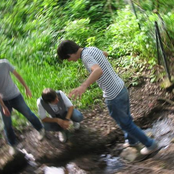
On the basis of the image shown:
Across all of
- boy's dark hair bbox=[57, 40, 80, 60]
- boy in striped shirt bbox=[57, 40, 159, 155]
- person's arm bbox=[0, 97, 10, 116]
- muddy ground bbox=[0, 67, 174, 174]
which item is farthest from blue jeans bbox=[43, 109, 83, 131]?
boy's dark hair bbox=[57, 40, 80, 60]

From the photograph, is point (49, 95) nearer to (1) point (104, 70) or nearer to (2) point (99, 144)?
(1) point (104, 70)

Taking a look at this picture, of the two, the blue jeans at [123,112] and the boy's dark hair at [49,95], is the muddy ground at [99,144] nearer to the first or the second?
the blue jeans at [123,112]

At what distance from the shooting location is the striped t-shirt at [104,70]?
2.36 m

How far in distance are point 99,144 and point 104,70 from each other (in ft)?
4.94

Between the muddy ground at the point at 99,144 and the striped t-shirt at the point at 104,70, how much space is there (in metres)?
0.98

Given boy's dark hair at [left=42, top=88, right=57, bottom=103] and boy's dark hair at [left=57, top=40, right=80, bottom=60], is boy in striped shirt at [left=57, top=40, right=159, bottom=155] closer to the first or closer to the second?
boy's dark hair at [left=57, top=40, right=80, bottom=60]

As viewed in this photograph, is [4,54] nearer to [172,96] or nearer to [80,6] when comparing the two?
[80,6]

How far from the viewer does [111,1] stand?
22.4 feet

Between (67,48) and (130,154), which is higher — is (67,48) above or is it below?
above

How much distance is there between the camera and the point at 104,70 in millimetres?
2494

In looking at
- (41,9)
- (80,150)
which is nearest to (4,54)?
(41,9)

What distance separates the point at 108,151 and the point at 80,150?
0.41 meters

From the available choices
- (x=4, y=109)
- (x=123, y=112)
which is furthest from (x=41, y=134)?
(x=123, y=112)

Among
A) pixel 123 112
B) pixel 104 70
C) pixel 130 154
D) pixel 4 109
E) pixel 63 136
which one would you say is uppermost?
pixel 104 70
